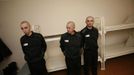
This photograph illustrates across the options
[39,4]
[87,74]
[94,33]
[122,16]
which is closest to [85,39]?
[94,33]

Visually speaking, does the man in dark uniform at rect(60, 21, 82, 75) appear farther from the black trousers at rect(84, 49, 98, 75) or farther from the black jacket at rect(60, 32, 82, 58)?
the black trousers at rect(84, 49, 98, 75)

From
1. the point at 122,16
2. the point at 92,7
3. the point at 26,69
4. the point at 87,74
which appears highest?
the point at 92,7

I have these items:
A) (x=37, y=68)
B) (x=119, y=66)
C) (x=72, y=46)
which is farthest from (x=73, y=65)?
(x=119, y=66)

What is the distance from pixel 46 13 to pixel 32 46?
1031 mm

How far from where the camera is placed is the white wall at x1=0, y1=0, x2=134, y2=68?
3.21 meters

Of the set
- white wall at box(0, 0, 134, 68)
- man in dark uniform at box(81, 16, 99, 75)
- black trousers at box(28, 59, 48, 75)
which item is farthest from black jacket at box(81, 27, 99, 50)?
black trousers at box(28, 59, 48, 75)

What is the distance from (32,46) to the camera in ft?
8.67

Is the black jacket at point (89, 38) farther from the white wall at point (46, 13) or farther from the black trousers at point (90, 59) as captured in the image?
the white wall at point (46, 13)

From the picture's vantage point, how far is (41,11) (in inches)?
132

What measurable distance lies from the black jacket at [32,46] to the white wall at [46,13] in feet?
2.54

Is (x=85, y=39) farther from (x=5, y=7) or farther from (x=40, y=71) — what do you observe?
(x=5, y=7)

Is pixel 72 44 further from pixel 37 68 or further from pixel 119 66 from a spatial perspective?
pixel 119 66

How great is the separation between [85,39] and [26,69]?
137 centimetres

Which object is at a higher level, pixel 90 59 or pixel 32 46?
pixel 32 46
